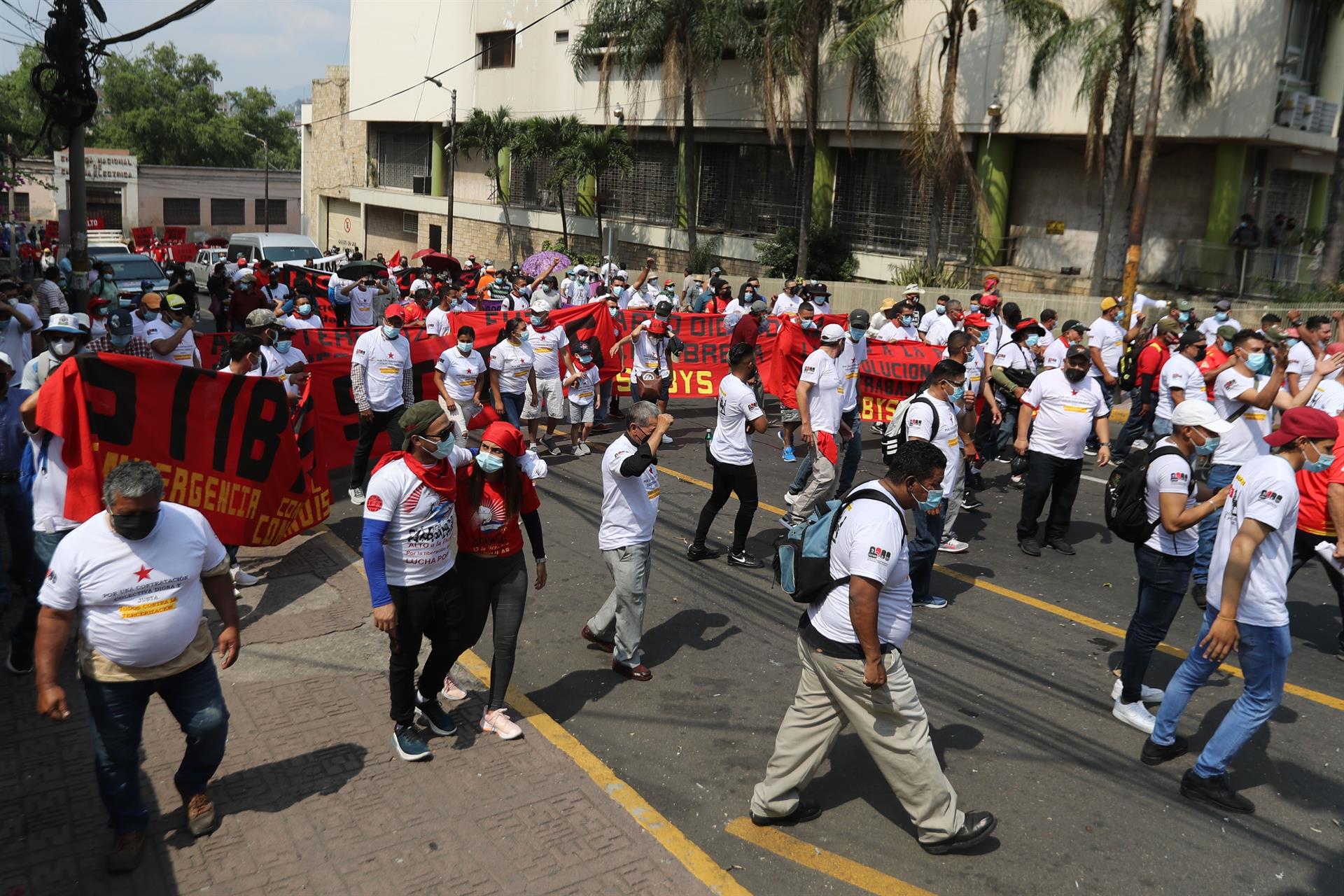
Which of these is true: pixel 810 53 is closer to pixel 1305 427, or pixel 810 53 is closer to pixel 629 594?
pixel 629 594

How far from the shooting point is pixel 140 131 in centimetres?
8156

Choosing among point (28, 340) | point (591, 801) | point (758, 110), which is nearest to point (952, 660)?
point (591, 801)

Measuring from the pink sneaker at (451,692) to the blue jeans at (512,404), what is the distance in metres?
5.32

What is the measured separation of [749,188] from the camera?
111 feet

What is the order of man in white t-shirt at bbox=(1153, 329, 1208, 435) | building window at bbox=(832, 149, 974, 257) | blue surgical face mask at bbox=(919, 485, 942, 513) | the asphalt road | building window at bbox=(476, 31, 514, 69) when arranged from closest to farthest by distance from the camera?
the asphalt road < blue surgical face mask at bbox=(919, 485, 942, 513) < man in white t-shirt at bbox=(1153, 329, 1208, 435) < building window at bbox=(832, 149, 974, 257) < building window at bbox=(476, 31, 514, 69)

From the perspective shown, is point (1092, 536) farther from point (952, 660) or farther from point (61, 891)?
point (61, 891)

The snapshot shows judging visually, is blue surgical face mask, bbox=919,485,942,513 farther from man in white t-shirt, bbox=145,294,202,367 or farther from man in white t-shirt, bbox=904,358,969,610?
man in white t-shirt, bbox=145,294,202,367

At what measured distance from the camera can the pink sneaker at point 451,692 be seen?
6172 mm

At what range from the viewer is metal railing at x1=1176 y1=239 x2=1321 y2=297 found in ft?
73.9

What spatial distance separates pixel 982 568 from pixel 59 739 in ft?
21.7

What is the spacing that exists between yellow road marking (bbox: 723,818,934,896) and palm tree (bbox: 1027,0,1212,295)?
66.5ft

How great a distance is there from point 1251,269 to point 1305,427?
19.6m

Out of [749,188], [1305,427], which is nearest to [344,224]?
[749,188]

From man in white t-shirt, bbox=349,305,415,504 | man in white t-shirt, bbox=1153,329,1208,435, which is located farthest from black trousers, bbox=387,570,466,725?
man in white t-shirt, bbox=1153,329,1208,435
